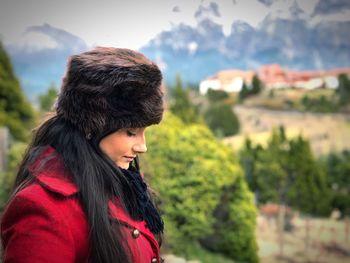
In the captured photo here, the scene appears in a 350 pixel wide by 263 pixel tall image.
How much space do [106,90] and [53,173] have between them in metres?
0.19

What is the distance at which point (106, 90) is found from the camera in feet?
A: 2.99

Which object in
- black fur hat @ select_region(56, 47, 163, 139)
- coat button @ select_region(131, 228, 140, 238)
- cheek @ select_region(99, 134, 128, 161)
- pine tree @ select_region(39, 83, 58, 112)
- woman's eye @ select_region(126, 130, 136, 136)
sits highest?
black fur hat @ select_region(56, 47, 163, 139)

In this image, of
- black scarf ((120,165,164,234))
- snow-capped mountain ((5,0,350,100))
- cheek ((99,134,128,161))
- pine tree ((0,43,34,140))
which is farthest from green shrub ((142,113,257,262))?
cheek ((99,134,128,161))

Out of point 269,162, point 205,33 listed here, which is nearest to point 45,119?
point 269,162

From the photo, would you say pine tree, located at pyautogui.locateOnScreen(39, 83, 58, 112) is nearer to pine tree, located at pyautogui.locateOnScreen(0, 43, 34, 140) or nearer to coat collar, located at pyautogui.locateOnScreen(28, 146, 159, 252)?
pine tree, located at pyautogui.locateOnScreen(0, 43, 34, 140)

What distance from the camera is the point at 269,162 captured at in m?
9.75

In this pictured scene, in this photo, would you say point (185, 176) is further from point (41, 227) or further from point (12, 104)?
point (41, 227)

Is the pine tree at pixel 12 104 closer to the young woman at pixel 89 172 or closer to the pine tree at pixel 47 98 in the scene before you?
the pine tree at pixel 47 98

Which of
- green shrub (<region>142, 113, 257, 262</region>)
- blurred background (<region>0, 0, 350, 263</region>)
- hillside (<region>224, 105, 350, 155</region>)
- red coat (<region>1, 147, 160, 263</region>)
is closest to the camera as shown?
red coat (<region>1, 147, 160, 263</region>)

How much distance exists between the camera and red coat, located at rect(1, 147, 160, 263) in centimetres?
82

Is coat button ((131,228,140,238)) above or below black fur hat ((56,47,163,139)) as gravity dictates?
below

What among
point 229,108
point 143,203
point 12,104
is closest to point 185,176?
point 12,104

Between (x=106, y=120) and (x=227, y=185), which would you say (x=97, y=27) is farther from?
(x=106, y=120)

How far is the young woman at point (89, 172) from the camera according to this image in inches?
32.9
